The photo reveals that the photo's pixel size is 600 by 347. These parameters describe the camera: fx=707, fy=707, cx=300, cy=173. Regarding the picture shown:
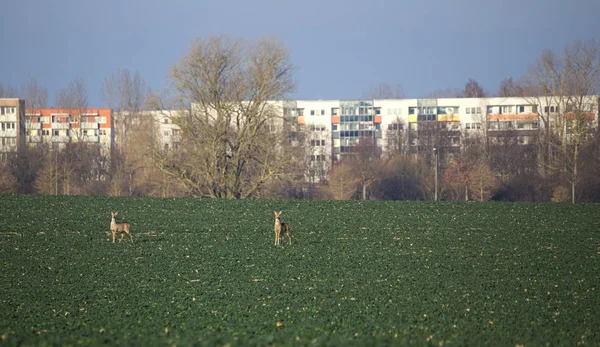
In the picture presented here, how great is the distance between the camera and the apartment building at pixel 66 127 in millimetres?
98606

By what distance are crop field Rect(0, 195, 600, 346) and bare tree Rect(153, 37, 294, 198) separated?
1794 cm

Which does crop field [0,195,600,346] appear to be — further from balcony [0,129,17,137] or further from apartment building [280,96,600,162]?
balcony [0,129,17,137]

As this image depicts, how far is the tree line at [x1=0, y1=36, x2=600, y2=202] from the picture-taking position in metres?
59.9

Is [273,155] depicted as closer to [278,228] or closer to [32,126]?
[278,228]

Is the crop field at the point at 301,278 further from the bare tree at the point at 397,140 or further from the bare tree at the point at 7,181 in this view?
the bare tree at the point at 397,140

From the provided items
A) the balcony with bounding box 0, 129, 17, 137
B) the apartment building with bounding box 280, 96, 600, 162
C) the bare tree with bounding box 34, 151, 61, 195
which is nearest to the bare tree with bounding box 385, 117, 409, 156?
the apartment building with bounding box 280, 96, 600, 162

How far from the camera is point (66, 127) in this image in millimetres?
126812

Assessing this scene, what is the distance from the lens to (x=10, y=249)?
2766 centimetres

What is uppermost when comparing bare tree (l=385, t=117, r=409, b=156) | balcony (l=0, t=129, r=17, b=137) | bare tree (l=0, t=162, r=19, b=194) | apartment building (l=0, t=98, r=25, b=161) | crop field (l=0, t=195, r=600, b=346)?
apartment building (l=0, t=98, r=25, b=161)

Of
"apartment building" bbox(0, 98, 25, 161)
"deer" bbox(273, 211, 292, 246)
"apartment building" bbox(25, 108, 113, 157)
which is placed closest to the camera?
"deer" bbox(273, 211, 292, 246)

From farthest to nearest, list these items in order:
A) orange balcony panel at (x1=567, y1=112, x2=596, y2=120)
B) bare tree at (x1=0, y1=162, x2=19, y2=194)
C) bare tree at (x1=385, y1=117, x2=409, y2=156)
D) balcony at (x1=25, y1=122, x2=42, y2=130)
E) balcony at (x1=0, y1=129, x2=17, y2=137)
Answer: balcony at (x1=0, y1=129, x2=17, y2=137), bare tree at (x1=385, y1=117, x2=409, y2=156), balcony at (x1=25, y1=122, x2=42, y2=130), orange balcony panel at (x1=567, y1=112, x2=596, y2=120), bare tree at (x1=0, y1=162, x2=19, y2=194)

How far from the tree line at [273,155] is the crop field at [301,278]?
18.6 meters

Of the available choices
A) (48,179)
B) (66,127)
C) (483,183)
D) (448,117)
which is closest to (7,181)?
(48,179)

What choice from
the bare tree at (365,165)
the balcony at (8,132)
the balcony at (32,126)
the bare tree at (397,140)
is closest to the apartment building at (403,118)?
the bare tree at (397,140)
